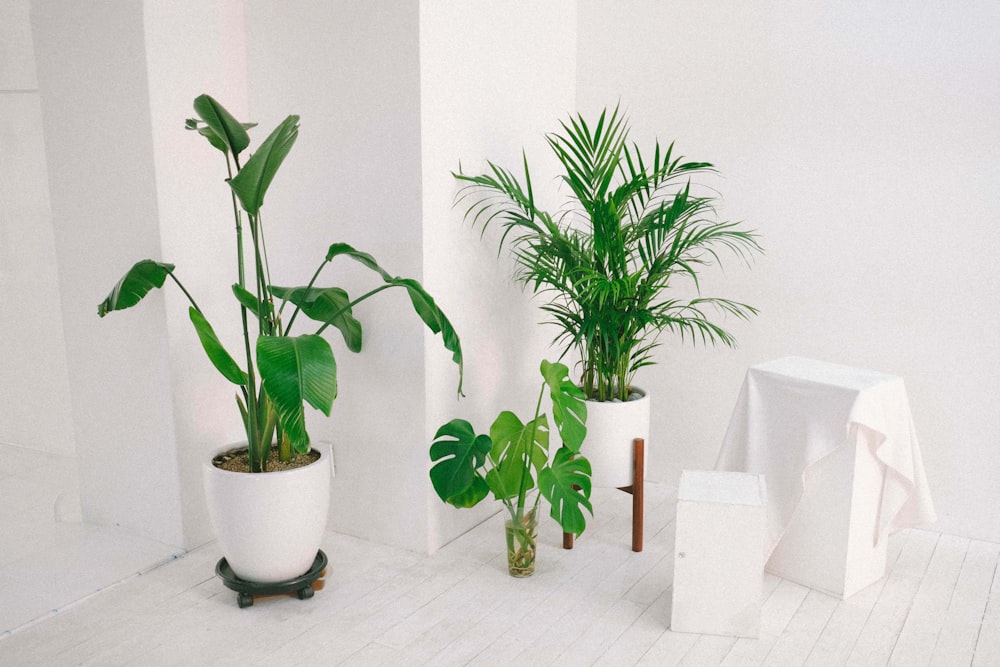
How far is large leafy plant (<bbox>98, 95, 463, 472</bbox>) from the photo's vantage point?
2316 mm

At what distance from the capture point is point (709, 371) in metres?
3.71

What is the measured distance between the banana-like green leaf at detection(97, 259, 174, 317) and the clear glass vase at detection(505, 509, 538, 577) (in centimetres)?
137

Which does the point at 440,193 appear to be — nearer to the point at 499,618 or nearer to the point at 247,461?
the point at 247,461

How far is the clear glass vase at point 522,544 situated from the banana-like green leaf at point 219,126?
1.48 metres

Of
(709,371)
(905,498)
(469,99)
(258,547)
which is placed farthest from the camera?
(709,371)

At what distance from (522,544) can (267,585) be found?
829 mm

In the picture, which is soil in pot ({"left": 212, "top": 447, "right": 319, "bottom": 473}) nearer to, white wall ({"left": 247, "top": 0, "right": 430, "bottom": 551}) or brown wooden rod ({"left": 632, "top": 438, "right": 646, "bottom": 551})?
white wall ({"left": 247, "top": 0, "right": 430, "bottom": 551})

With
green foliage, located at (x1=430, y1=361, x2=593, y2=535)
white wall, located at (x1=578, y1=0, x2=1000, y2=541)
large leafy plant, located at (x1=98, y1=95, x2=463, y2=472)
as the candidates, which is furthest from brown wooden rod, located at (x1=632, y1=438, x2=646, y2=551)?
large leafy plant, located at (x1=98, y1=95, x2=463, y2=472)

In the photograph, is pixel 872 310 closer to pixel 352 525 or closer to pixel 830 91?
pixel 830 91

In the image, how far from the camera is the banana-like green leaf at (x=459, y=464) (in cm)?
282

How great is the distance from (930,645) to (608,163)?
1.83m

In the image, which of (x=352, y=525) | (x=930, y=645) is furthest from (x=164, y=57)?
(x=930, y=645)

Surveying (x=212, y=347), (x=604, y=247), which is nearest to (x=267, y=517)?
(x=212, y=347)

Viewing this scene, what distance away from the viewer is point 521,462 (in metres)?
2.91
